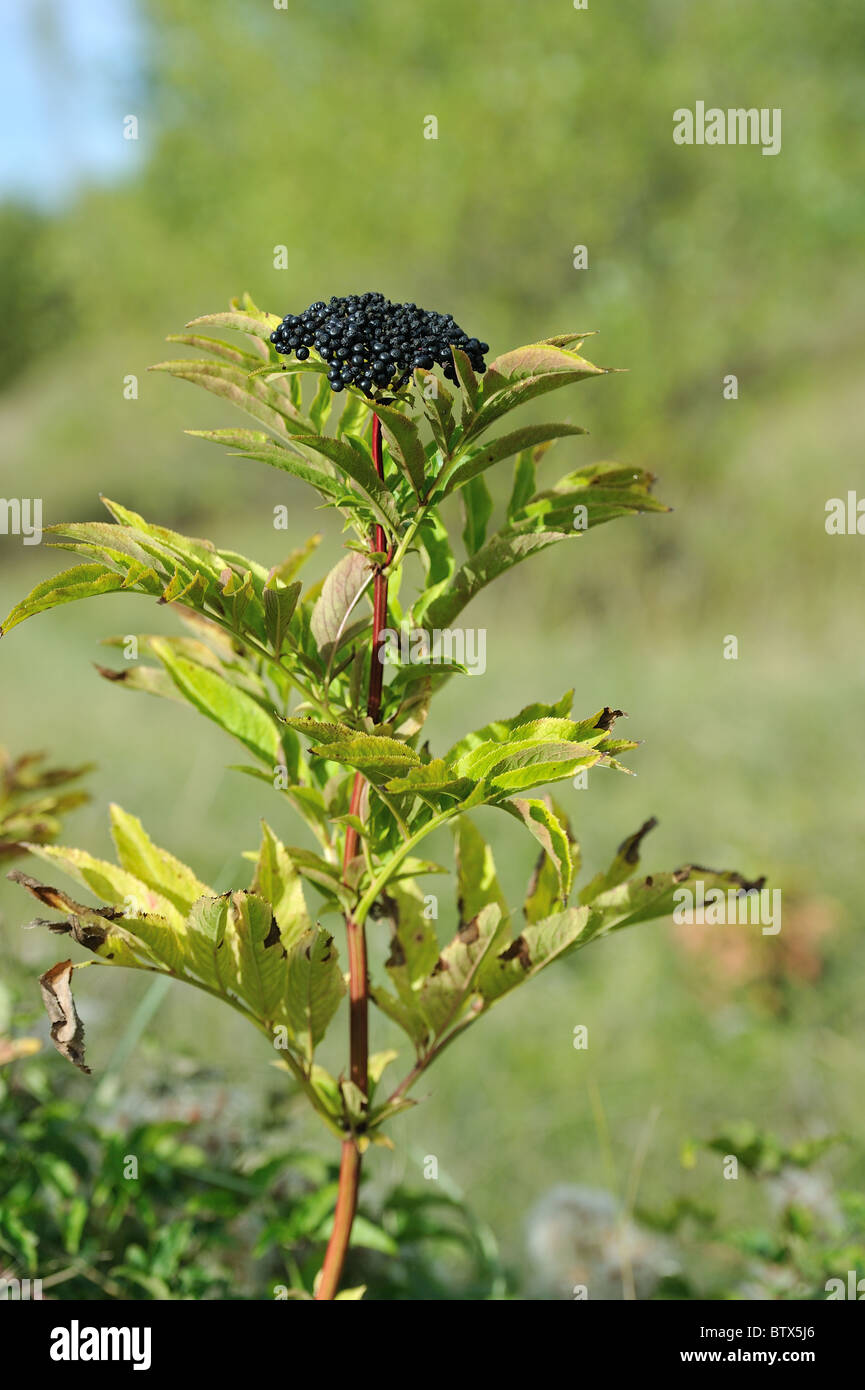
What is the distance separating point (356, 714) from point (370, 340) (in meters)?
0.24

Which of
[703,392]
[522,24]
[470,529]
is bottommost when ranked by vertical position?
[470,529]

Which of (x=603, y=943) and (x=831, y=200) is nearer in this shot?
(x=603, y=943)

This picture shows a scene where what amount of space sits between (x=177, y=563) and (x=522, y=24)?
754 cm

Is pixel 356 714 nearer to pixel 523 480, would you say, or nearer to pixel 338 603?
pixel 338 603

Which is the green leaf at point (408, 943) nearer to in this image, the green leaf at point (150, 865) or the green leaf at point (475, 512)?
the green leaf at point (150, 865)

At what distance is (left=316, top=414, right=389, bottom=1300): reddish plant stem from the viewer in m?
0.72

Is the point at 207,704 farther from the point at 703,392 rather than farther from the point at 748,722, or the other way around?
the point at 703,392

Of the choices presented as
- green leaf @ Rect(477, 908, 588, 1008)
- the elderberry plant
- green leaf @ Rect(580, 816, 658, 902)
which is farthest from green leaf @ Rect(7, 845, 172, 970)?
green leaf @ Rect(580, 816, 658, 902)

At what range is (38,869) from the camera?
2.71m

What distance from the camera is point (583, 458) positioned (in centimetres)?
683

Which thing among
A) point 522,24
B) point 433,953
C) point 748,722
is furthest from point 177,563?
point 522,24

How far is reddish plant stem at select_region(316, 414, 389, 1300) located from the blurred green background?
2.59 feet

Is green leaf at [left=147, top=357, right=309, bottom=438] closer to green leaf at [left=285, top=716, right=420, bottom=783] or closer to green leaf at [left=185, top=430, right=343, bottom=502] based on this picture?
green leaf at [left=185, top=430, right=343, bottom=502]

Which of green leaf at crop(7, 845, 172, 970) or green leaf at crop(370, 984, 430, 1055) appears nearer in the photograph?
green leaf at crop(7, 845, 172, 970)
